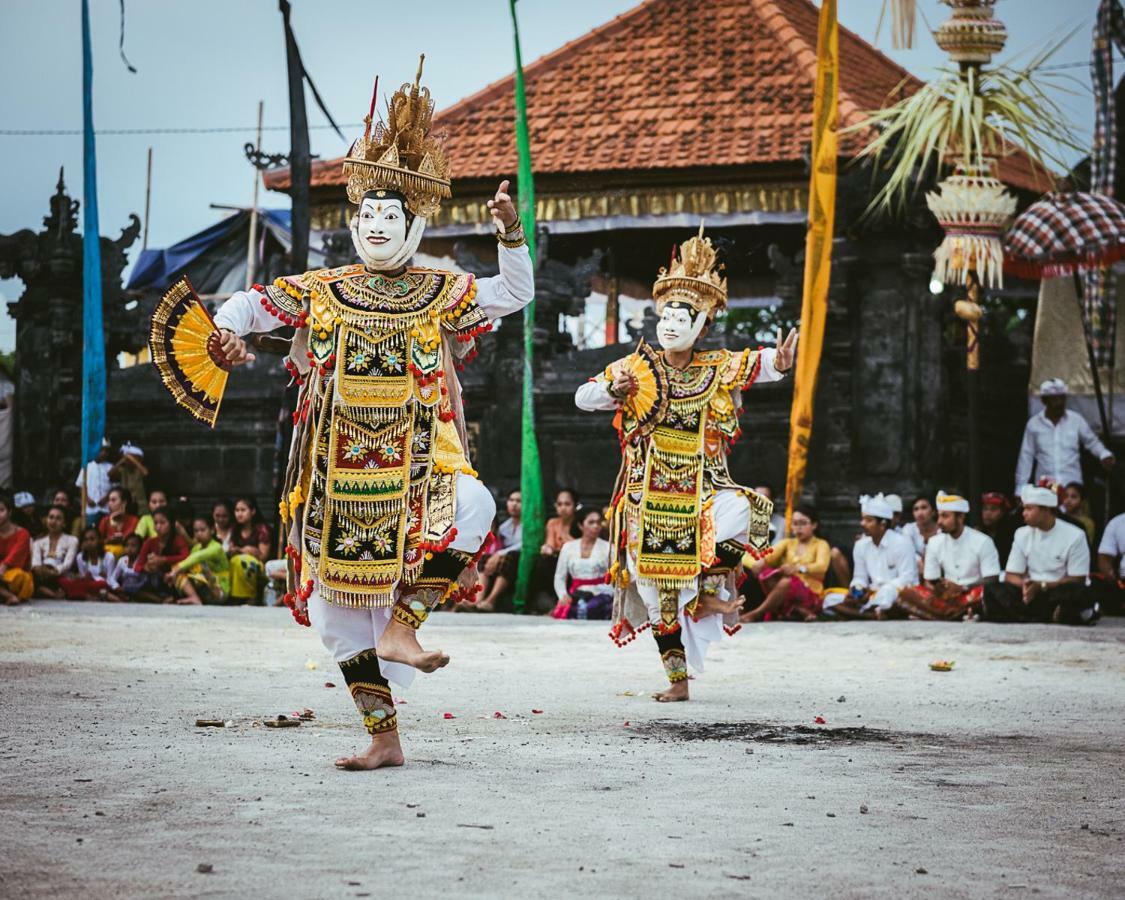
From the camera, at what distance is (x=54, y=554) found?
14617 mm

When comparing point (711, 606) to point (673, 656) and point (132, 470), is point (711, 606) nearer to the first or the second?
point (673, 656)

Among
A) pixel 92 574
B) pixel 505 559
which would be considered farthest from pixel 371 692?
pixel 92 574

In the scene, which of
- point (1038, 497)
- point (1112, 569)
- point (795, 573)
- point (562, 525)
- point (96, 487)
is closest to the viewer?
point (1038, 497)

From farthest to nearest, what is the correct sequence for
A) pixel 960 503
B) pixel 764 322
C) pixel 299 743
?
pixel 764 322 → pixel 960 503 → pixel 299 743

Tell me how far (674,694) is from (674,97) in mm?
10698

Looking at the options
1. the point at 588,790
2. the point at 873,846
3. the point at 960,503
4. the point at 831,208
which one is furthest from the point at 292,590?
the point at 831,208

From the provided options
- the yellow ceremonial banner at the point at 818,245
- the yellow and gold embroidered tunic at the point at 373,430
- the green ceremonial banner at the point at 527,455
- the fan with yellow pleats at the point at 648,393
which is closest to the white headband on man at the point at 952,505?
the yellow ceremonial banner at the point at 818,245

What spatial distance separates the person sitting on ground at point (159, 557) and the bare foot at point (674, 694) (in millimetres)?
8171

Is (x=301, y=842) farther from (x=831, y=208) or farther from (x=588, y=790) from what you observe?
(x=831, y=208)

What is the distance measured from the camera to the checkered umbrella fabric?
12.5 metres

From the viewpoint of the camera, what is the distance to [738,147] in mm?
15320

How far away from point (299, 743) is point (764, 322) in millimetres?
28021

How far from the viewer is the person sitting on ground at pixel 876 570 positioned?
12375 mm

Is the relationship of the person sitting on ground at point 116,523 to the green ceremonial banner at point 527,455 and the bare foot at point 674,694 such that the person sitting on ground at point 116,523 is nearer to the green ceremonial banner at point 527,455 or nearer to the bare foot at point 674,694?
the green ceremonial banner at point 527,455
